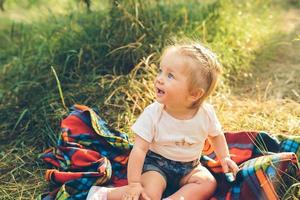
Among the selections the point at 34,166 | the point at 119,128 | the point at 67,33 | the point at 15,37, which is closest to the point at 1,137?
the point at 34,166

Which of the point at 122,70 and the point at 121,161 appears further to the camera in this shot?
the point at 122,70

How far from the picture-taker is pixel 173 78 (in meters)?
2.46

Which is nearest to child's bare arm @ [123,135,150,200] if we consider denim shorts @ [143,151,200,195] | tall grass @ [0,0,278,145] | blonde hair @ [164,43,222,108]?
denim shorts @ [143,151,200,195]

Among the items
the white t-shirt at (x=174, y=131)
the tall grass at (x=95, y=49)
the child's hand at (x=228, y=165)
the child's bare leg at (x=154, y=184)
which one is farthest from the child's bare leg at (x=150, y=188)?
the tall grass at (x=95, y=49)

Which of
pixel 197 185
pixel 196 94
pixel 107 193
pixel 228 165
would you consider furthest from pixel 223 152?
pixel 107 193

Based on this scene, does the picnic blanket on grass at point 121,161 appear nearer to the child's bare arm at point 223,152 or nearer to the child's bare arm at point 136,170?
the child's bare arm at point 223,152

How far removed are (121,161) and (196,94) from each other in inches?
24.0

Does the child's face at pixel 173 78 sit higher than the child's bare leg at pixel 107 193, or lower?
higher

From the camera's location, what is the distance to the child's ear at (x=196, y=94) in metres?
2.48

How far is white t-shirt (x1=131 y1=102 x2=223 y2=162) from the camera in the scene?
2.52 metres

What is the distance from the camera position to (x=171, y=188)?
2.63 meters

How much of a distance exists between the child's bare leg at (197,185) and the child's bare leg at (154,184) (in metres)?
0.06

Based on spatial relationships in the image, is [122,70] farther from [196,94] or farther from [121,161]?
[196,94]

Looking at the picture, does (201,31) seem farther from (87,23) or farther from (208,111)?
(208,111)
